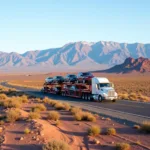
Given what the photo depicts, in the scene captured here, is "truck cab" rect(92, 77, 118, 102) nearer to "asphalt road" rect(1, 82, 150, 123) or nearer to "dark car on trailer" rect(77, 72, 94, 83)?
"dark car on trailer" rect(77, 72, 94, 83)

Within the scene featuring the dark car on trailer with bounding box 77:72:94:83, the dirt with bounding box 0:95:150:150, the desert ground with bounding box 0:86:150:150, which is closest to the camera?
the desert ground with bounding box 0:86:150:150

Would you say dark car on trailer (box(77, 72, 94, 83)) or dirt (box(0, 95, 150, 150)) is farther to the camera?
dark car on trailer (box(77, 72, 94, 83))

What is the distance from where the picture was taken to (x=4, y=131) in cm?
1555

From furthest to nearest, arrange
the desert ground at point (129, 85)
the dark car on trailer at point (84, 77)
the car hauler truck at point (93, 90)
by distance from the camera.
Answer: the desert ground at point (129, 85) → the dark car on trailer at point (84, 77) → the car hauler truck at point (93, 90)

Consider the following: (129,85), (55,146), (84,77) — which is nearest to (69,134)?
(55,146)

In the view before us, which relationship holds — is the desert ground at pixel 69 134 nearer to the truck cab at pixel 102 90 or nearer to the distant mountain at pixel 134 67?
the truck cab at pixel 102 90

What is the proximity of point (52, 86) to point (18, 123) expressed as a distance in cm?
3234

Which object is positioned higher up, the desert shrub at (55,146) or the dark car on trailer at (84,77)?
the dark car on trailer at (84,77)

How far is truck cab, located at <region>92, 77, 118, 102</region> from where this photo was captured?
34.1m

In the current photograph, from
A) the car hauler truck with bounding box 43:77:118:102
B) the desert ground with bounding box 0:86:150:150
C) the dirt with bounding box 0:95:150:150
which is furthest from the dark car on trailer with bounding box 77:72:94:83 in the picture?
the dirt with bounding box 0:95:150:150

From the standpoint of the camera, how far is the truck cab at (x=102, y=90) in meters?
34.1

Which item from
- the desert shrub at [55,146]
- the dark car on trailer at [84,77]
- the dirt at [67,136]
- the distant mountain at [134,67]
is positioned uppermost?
the distant mountain at [134,67]

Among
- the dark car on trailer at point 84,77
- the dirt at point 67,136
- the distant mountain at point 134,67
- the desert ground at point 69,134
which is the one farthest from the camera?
the distant mountain at point 134,67

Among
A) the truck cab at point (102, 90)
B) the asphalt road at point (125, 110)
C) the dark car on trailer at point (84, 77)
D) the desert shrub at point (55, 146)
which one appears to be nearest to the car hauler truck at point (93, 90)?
the truck cab at point (102, 90)
